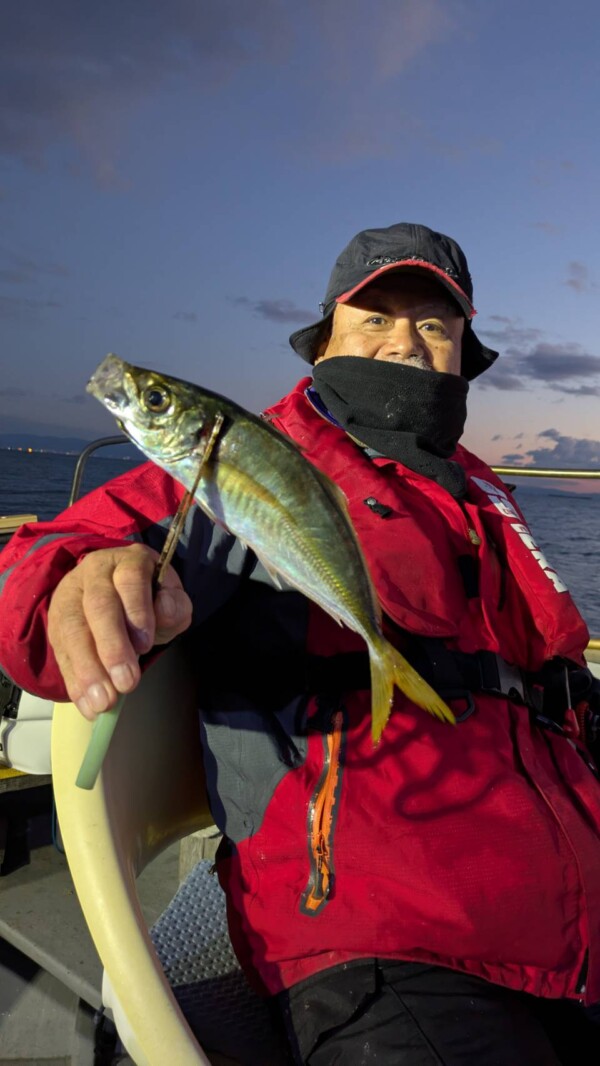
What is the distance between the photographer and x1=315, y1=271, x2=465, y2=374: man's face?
8.96ft

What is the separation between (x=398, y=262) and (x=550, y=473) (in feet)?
9.33

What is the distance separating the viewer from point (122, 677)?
1.17m

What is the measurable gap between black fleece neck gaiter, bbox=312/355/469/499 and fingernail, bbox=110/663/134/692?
148 cm

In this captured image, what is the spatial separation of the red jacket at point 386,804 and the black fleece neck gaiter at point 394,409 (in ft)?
1.10

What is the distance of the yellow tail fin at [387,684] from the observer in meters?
1.33

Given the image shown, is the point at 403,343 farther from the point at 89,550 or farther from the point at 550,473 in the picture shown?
the point at 550,473

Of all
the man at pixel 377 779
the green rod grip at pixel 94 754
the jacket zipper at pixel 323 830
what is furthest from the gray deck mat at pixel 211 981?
the green rod grip at pixel 94 754

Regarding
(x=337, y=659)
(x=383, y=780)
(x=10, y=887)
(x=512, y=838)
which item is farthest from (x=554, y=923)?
(x=10, y=887)

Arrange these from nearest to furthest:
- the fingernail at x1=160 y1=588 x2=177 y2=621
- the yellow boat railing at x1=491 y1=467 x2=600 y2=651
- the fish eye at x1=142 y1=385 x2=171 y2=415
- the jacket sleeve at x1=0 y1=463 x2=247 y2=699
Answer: the fish eye at x1=142 y1=385 x2=171 y2=415
the fingernail at x1=160 y1=588 x2=177 y2=621
the jacket sleeve at x1=0 y1=463 x2=247 y2=699
the yellow boat railing at x1=491 y1=467 x2=600 y2=651

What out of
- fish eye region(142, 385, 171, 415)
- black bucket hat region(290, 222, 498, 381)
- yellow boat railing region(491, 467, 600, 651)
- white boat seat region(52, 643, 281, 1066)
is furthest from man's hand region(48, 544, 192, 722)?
yellow boat railing region(491, 467, 600, 651)

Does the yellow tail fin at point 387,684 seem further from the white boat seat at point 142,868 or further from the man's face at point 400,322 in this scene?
the man's face at point 400,322

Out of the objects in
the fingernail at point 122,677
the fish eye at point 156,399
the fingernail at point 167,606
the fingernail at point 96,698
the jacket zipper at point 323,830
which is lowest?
the jacket zipper at point 323,830

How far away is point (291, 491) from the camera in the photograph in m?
1.22

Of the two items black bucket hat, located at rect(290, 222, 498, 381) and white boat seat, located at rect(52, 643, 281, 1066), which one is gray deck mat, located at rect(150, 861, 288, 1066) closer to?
white boat seat, located at rect(52, 643, 281, 1066)
